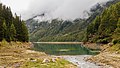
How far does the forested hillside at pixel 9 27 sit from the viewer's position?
5409 inches

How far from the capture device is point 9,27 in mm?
152750

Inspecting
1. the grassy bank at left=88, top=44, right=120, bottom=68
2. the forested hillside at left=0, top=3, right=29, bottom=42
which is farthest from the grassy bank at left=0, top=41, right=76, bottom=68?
the forested hillside at left=0, top=3, right=29, bottom=42

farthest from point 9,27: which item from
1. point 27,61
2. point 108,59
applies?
point 27,61

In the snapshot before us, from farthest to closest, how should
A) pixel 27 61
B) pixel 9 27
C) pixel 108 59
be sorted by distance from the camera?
pixel 9 27 < pixel 108 59 < pixel 27 61

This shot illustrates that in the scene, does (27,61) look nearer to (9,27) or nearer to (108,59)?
(108,59)

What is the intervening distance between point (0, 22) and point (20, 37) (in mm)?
38982

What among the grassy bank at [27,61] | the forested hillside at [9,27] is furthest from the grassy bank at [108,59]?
the forested hillside at [9,27]

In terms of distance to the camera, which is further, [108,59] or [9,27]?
[9,27]

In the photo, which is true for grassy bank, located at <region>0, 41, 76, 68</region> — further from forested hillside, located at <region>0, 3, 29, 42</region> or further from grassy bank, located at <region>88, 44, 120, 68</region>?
forested hillside, located at <region>0, 3, 29, 42</region>

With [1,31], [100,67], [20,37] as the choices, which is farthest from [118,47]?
[20,37]

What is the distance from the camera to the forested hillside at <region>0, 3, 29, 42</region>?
137387 mm

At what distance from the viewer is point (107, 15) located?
17988cm

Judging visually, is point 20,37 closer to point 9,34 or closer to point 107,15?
point 9,34

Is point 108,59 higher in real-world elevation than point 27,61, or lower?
lower
